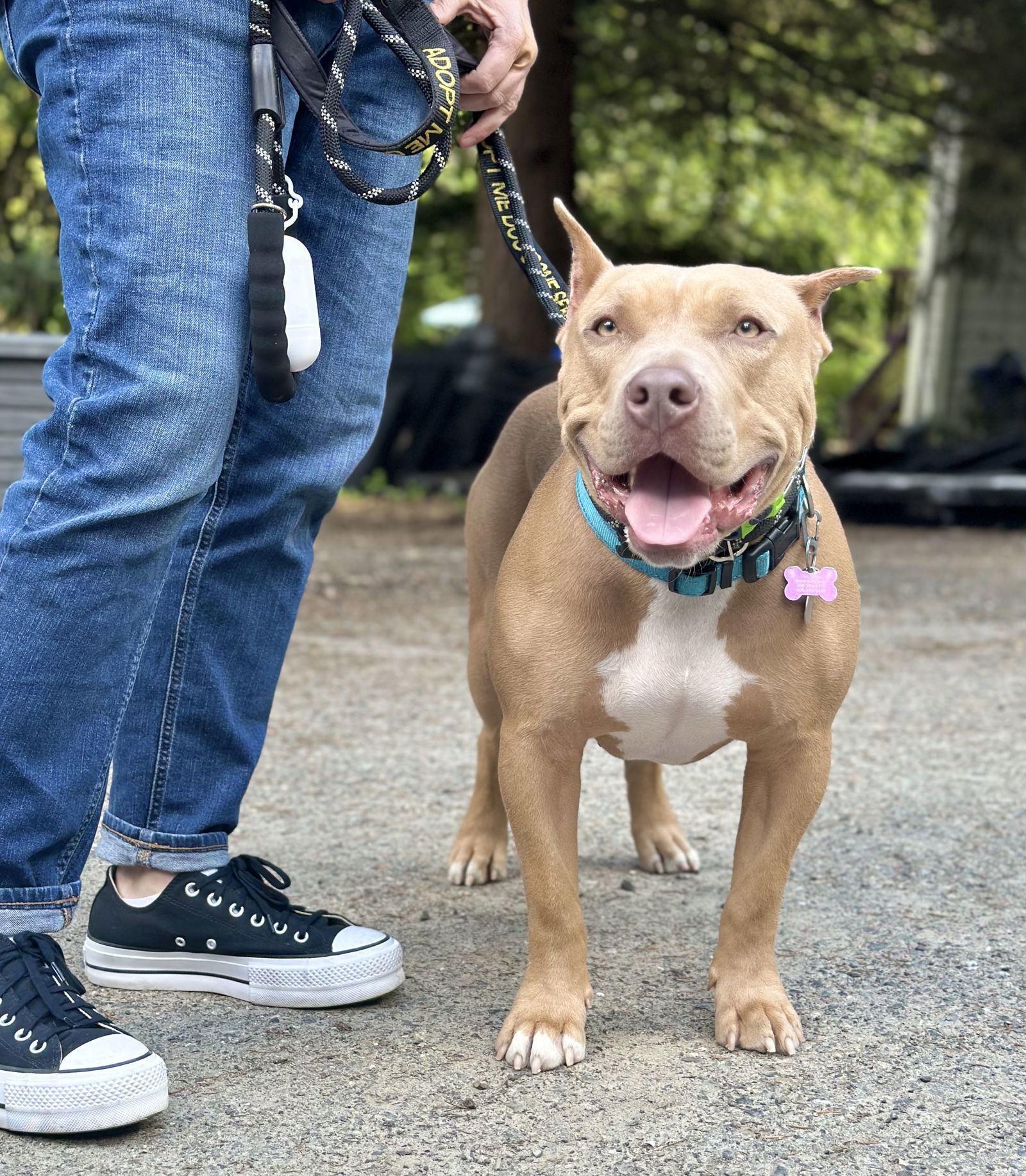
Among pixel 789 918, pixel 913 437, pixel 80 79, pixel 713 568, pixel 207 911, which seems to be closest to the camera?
pixel 80 79

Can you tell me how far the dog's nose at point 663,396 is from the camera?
217 centimetres

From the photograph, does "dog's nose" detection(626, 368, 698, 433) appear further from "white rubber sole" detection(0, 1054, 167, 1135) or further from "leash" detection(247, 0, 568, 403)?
"white rubber sole" detection(0, 1054, 167, 1135)

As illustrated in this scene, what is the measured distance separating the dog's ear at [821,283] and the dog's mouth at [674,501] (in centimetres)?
35

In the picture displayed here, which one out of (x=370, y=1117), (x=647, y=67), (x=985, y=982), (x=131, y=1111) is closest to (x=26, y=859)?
(x=131, y=1111)

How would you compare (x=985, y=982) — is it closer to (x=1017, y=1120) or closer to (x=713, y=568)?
(x=1017, y=1120)

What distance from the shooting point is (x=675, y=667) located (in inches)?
98.6

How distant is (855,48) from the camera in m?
11.8

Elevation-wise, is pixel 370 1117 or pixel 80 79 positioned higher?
pixel 80 79

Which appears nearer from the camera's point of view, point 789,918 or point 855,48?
point 789,918

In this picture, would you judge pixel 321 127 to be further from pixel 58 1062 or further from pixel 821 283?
pixel 58 1062

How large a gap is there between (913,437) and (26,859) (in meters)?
12.9

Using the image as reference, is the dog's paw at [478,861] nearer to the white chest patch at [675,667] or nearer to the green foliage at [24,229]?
the white chest patch at [675,667]

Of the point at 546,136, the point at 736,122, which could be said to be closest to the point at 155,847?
the point at 546,136

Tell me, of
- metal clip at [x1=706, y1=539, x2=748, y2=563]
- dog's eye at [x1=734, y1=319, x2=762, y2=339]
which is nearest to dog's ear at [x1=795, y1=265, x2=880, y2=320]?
dog's eye at [x1=734, y1=319, x2=762, y2=339]
